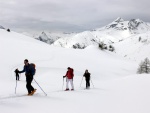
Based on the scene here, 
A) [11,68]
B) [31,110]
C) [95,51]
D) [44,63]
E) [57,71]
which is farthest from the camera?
[95,51]

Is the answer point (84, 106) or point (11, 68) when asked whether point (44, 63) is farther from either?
point (84, 106)

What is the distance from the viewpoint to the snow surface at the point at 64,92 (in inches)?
540

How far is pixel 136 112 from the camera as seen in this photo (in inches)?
515

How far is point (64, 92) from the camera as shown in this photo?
21484 mm

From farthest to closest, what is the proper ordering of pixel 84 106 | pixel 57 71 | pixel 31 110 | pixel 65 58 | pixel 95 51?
1. pixel 95 51
2. pixel 65 58
3. pixel 57 71
4. pixel 84 106
5. pixel 31 110

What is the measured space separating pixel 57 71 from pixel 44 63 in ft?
19.4

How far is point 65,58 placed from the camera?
7219 cm

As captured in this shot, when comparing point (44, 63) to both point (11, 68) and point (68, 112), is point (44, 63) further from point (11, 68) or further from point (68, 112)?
point (68, 112)

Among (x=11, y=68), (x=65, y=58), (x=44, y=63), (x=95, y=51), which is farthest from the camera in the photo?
(x=95, y=51)

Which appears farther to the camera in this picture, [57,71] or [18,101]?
[57,71]

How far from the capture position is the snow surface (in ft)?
45.0

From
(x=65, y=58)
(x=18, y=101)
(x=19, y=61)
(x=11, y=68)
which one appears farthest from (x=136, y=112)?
(x=65, y=58)

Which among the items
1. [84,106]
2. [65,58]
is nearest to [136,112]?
[84,106]

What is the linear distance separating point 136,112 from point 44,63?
48762 millimetres
